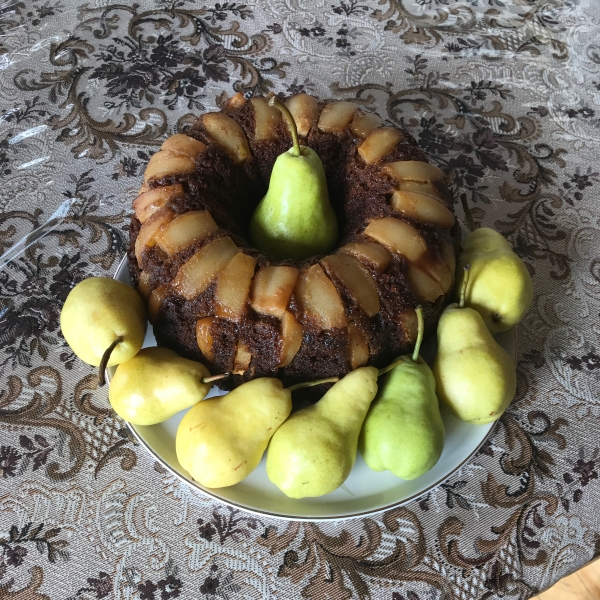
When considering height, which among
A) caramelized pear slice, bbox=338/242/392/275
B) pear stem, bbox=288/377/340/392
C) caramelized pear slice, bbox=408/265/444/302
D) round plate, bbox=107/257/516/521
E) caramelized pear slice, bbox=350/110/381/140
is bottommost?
round plate, bbox=107/257/516/521

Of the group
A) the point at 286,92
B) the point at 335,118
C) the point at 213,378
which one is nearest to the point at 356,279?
the point at 213,378

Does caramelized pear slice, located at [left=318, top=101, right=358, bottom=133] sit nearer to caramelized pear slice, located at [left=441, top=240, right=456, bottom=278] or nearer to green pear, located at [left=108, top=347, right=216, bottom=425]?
caramelized pear slice, located at [left=441, top=240, right=456, bottom=278]

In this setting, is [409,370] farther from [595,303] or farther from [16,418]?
[16,418]

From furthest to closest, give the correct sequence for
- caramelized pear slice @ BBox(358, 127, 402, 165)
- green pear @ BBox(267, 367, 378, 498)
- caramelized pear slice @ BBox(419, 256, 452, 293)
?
caramelized pear slice @ BBox(358, 127, 402, 165) → caramelized pear slice @ BBox(419, 256, 452, 293) → green pear @ BBox(267, 367, 378, 498)

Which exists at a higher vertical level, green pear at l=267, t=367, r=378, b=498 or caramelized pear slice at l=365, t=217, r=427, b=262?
caramelized pear slice at l=365, t=217, r=427, b=262

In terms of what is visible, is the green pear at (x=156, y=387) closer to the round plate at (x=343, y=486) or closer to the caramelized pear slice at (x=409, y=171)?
the round plate at (x=343, y=486)

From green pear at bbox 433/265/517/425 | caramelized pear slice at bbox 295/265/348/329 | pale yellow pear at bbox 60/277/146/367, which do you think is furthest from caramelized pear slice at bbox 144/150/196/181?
green pear at bbox 433/265/517/425

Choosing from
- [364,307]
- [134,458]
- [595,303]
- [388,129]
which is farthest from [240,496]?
[595,303]

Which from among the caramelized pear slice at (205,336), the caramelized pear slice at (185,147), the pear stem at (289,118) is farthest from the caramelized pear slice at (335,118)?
the caramelized pear slice at (205,336)
